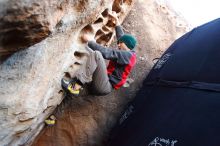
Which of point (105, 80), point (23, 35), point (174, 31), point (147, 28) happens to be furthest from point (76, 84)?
point (174, 31)

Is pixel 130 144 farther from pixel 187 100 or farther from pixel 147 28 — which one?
pixel 147 28

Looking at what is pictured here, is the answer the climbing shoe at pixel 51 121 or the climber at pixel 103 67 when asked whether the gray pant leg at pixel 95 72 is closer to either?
the climber at pixel 103 67

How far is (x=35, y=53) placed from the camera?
149 inches

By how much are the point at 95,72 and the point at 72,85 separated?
1.40ft

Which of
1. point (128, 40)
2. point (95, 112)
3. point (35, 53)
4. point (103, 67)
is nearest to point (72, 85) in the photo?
point (103, 67)

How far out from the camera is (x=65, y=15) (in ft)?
12.7

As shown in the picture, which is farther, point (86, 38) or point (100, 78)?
point (100, 78)

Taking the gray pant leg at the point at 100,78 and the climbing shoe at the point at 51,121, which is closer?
the gray pant leg at the point at 100,78

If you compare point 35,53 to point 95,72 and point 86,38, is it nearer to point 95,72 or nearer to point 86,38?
point 86,38

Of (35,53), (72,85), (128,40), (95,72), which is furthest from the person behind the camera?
(128,40)

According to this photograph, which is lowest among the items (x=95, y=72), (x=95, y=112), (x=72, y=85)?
(x=95, y=112)

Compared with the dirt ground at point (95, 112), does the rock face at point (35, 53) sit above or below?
above

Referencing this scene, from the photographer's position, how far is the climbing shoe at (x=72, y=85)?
489cm

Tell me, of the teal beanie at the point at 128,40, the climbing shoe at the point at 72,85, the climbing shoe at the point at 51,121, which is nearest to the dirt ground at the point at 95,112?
the climbing shoe at the point at 51,121
